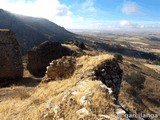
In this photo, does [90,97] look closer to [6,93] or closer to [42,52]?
[6,93]

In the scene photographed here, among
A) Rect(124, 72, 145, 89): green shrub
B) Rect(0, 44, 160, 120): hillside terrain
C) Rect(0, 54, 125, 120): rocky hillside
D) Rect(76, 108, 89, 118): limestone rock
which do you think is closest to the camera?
Rect(76, 108, 89, 118): limestone rock

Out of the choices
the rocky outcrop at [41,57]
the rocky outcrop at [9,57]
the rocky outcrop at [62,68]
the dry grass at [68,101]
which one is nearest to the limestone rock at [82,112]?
the dry grass at [68,101]

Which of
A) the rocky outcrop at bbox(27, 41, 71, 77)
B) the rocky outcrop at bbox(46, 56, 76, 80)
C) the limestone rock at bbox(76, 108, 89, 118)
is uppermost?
the limestone rock at bbox(76, 108, 89, 118)

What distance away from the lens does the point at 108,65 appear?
1791cm

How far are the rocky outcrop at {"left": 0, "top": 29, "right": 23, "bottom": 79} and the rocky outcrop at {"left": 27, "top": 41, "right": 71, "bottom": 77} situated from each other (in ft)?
17.3

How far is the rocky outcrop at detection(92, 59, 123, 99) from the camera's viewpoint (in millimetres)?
17094

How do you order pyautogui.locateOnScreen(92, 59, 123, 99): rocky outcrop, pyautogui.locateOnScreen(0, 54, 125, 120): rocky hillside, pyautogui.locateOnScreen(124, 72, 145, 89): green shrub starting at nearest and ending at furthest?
1. pyautogui.locateOnScreen(0, 54, 125, 120): rocky hillside
2. pyautogui.locateOnScreen(92, 59, 123, 99): rocky outcrop
3. pyautogui.locateOnScreen(124, 72, 145, 89): green shrub

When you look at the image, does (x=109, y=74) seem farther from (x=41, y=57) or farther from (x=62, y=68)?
(x=41, y=57)

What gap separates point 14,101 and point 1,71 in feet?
50.6

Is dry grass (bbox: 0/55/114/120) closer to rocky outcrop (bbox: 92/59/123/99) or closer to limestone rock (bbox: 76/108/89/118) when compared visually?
limestone rock (bbox: 76/108/89/118)

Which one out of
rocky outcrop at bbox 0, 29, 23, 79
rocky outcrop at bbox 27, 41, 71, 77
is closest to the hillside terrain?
rocky outcrop at bbox 0, 29, 23, 79

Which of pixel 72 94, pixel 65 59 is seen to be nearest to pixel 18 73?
pixel 65 59

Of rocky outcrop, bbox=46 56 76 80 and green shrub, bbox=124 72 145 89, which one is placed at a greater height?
rocky outcrop, bbox=46 56 76 80

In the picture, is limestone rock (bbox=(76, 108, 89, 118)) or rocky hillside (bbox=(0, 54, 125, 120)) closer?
limestone rock (bbox=(76, 108, 89, 118))
